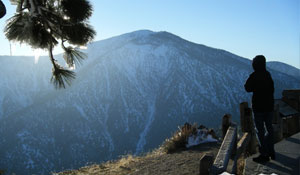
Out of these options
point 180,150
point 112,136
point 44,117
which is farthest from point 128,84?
point 180,150

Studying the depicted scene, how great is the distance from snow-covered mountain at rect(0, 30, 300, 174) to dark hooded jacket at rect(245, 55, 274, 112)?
12427 centimetres

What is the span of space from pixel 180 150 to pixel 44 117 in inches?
6191

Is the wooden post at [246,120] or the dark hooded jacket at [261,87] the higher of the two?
the dark hooded jacket at [261,87]

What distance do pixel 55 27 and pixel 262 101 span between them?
420cm

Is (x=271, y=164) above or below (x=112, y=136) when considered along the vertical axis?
above

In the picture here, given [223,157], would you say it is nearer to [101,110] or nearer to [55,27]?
[55,27]

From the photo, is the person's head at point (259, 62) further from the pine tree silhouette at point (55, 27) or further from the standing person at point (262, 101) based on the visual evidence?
the pine tree silhouette at point (55, 27)

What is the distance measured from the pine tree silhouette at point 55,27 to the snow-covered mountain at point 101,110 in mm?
121408

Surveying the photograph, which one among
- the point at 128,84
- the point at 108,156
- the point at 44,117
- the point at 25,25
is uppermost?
the point at 25,25

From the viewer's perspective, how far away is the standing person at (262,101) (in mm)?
4543

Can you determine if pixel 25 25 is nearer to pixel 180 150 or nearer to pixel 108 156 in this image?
pixel 180 150

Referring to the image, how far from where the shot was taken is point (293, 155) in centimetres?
467

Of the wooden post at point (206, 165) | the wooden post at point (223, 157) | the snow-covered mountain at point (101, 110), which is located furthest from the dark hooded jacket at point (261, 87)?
the snow-covered mountain at point (101, 110)

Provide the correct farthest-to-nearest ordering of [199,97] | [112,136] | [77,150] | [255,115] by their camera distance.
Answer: [199,97] < [112,136] < [77,150] < [255,115]
